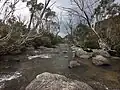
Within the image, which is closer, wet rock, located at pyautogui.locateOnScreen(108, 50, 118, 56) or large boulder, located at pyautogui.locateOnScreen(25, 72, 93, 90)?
large boulder, located at pyautogui.locateOnScreen(25, 72, 93, 90)

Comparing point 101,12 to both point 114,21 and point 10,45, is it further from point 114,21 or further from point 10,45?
point 10,45

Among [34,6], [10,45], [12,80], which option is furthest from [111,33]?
[34,6]

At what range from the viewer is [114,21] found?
17797 millimetres

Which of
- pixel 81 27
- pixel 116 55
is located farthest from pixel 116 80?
pixel 81 27

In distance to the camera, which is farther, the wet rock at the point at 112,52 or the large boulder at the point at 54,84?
the wet rock at the point at 112,52

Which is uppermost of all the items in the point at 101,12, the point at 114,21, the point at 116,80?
the point at 101,12

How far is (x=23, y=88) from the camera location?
6277 mm

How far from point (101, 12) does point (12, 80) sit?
3206 centimetres

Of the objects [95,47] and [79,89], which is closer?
[79,89]

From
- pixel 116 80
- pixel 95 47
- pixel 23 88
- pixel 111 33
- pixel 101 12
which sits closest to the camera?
pixel 23 88

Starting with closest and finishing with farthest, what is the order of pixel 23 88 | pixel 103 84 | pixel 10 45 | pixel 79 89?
pixel 79 89 → pixel 23 88 → pixel 103 84 → pixel 10 45

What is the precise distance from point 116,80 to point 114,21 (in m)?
11.4

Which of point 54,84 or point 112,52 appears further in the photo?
point 112,52

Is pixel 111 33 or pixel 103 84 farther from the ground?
pixel 111 33
